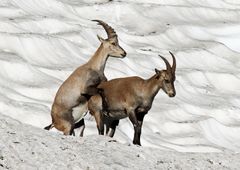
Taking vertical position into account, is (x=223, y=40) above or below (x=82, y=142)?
below

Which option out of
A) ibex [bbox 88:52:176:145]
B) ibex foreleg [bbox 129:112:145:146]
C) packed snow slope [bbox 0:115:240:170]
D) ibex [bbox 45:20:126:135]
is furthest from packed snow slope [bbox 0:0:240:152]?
packed snow slope [bbox 0:115:240:170]

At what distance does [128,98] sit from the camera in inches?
434

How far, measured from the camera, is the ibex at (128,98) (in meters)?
11.0

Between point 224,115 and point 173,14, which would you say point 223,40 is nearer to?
point 173,14

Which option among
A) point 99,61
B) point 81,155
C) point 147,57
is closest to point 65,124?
point 99,61

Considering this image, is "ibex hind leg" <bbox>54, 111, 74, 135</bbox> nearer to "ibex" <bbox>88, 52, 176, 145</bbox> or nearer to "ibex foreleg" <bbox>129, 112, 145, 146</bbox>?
"ibex" <bbox>88, 52, 176, 145</bbox>

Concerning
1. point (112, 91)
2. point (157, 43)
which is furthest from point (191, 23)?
point (112, 91)

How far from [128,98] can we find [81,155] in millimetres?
3263

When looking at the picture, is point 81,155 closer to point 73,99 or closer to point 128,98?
point 128,98

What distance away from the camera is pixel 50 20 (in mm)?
20797

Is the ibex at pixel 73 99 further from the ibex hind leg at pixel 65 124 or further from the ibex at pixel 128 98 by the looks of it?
the ibex at pixel 128 98

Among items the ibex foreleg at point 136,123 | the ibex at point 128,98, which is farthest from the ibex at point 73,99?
the ibex foreleg at point 136,123

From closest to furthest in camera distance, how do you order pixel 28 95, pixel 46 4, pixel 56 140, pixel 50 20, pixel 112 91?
pixel 56 140 → pixel 112 91 → pixel 28 95 → pixel 50 20 → pixel 46 4

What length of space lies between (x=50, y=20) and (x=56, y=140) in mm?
12837
